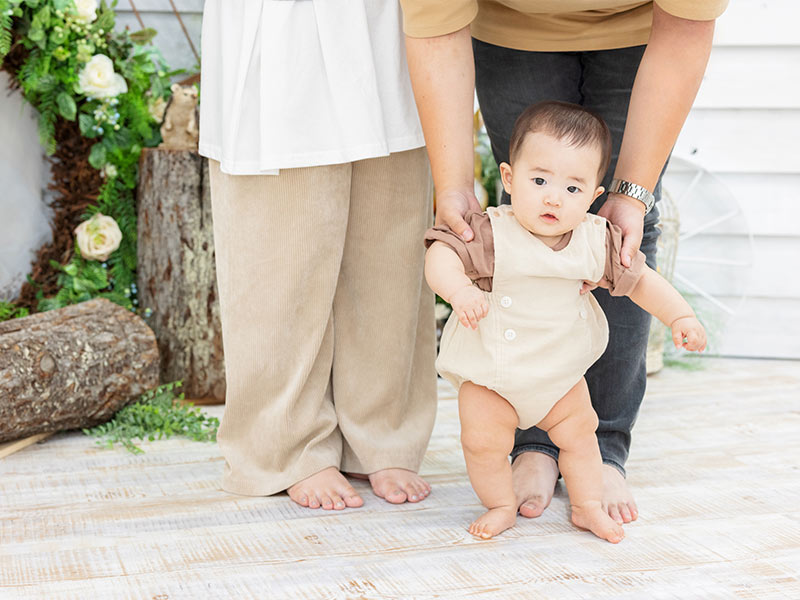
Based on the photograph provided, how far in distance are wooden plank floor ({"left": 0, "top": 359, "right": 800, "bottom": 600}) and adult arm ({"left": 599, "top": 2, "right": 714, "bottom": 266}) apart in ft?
1.55

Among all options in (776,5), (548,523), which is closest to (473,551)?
(548,523)

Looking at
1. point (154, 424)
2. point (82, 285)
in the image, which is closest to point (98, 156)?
point (82, 285)

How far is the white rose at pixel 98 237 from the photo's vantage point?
94.8 inches

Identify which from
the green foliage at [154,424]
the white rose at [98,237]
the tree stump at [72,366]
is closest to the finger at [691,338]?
the green foliage at [154,424]

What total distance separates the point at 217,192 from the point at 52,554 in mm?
658

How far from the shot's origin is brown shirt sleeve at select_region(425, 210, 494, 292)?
133 cm

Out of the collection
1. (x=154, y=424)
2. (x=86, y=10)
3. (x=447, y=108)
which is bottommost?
(x=154, y=424)

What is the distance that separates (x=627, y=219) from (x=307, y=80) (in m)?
0.56

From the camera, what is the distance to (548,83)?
1580 millimetres

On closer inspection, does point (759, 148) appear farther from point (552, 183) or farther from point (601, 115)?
point (552, 183)

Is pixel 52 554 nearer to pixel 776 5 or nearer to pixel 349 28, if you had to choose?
pixel 349 28

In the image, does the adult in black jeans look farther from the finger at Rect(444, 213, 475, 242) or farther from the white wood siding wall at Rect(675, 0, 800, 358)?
the white wood siding wall at Rect(675, 0, 800, 358)

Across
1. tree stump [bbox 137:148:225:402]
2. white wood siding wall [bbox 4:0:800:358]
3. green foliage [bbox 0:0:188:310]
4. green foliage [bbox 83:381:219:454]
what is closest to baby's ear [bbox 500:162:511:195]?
green foliage [bbox 83:381:219:454]

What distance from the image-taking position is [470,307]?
1230 mm
